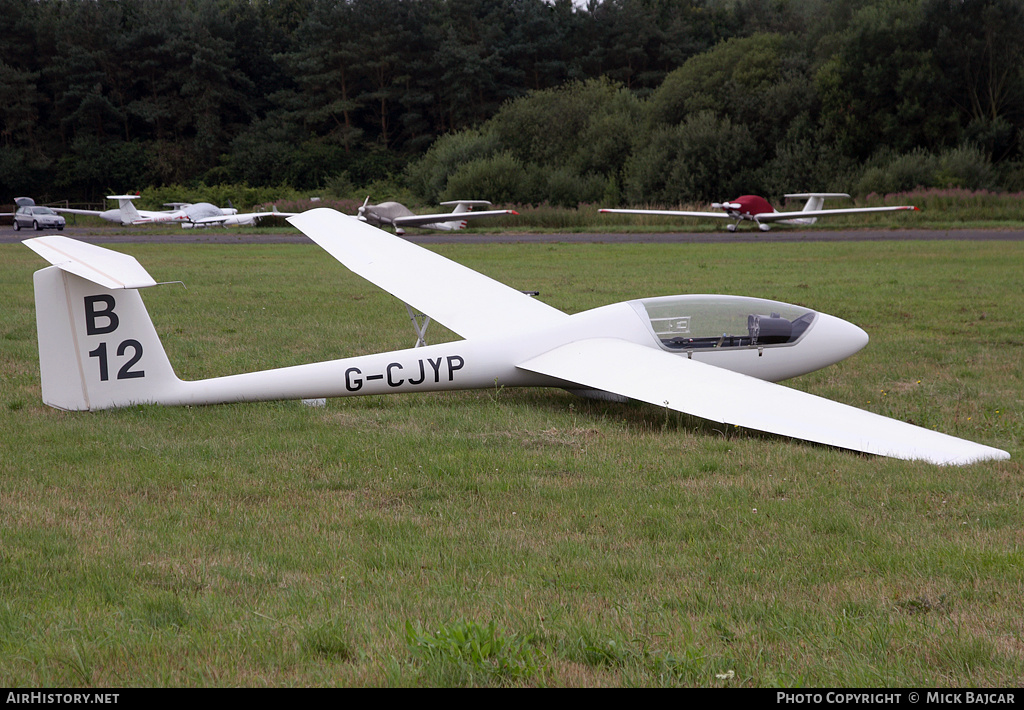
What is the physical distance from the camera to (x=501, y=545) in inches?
205

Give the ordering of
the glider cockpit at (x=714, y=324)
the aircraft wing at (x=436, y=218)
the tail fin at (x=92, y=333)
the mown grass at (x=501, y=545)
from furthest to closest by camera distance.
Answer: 1. the aircraft wing at (x=436, y=218)
2. the glider cockpit at (x=714, y=324)
3. the tail fin at (x=92, y=333)
4. the mown grass at (x=501, y=545)

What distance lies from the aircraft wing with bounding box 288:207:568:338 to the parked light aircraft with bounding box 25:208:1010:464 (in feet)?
0.14

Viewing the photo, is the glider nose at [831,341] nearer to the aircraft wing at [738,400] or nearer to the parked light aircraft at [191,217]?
the aircraft wing at [738,400]

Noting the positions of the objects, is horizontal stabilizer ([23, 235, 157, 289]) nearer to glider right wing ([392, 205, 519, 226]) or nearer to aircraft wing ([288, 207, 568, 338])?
aircraft wing ([288, 207, 568, 338])

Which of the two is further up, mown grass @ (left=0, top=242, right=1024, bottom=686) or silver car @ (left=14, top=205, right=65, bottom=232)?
silver car @ (left=14, top=205, right=65, bottom=232)

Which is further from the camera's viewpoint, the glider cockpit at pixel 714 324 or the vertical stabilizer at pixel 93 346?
the glider cockpit at pixel 714 324

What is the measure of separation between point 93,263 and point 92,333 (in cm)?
65

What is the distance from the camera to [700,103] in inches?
2411

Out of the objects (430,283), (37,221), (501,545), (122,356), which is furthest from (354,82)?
(501,545)

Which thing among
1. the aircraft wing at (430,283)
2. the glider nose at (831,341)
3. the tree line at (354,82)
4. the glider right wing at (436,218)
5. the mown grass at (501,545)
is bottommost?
the mown grass at (501,545)

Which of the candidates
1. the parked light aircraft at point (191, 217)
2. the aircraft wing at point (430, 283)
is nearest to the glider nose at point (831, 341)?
the aircraft wing at point (430, 283)

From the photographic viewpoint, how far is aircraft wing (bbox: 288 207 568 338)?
1061 centimetres

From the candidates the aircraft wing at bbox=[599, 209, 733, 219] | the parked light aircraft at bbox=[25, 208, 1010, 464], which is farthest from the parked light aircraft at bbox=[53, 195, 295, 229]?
the parked light aircraft at bbox=[25, 208, 1010, 464]

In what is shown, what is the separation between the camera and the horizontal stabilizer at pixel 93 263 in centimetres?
741
